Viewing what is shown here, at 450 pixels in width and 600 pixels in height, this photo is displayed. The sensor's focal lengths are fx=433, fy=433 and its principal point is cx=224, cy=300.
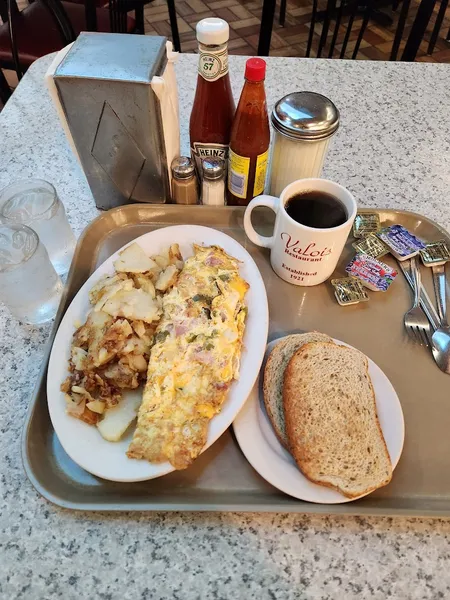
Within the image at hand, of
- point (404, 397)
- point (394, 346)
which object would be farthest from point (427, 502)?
point (394, 346)

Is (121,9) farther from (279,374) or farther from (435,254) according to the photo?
(279,374)

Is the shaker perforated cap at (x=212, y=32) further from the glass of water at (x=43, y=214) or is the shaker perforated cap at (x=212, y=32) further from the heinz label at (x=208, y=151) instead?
the glass of water at (x=43, y=214)

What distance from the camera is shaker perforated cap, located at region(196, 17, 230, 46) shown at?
0.77 meters

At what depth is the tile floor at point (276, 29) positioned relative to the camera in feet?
9.32

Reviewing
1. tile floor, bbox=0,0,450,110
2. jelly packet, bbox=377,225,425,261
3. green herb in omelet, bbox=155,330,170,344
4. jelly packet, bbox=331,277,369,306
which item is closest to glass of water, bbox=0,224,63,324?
green herb in omelet, bbox=155,330,170,344

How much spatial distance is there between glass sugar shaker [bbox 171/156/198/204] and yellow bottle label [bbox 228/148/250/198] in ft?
0.27

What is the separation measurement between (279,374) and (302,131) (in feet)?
1.54

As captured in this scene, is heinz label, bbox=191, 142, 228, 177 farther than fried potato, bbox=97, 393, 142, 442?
Yes

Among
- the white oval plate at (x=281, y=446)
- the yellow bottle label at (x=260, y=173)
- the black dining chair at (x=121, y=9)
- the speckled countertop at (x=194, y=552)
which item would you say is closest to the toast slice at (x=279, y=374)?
the white oval plate at (x=281, y=446)

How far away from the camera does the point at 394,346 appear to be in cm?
83

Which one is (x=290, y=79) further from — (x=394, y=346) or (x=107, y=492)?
(x=107, y=492)

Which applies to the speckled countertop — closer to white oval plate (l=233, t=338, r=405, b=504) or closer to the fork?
white oval plate (l=233, t=338, r=405, b=504)

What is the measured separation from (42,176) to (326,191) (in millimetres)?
722

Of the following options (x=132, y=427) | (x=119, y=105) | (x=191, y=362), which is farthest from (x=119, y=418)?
(x=119, y=105)
